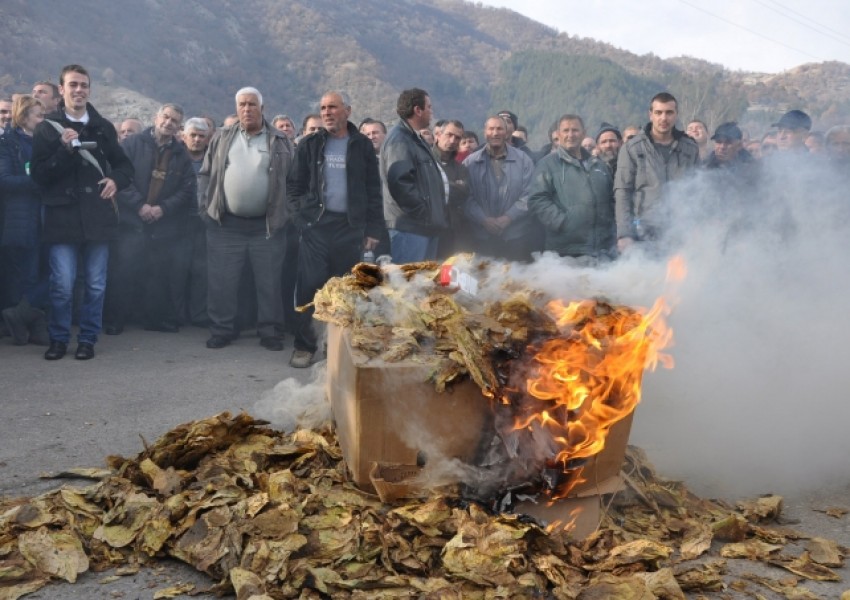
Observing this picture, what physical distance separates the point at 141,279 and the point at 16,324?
151 cm

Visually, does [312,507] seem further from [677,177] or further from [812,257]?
[677,177]

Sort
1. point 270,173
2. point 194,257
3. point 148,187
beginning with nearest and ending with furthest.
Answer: point 270,173, point 148,187, point 194,257

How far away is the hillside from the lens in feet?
149

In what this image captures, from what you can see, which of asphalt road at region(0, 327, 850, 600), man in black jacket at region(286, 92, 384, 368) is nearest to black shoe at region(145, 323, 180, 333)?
asphalt road at region(0, 327, 850, 600)

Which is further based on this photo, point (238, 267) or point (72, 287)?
point (238, 267)

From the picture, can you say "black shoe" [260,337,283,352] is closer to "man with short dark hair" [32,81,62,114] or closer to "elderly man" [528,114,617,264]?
"elderly man" [528,114,617,264]

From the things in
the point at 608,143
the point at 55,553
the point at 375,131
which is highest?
the point at 608,143

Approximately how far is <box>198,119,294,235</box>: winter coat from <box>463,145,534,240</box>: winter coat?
181cm

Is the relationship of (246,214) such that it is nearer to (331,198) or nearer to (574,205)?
(331,198)

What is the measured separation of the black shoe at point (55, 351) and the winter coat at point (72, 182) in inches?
35.3

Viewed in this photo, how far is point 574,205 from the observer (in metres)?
7.68

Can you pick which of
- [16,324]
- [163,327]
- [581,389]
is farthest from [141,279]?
Result: [581,389]

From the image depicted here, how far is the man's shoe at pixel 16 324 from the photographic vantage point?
7770 mm

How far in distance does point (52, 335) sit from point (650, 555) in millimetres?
5724
